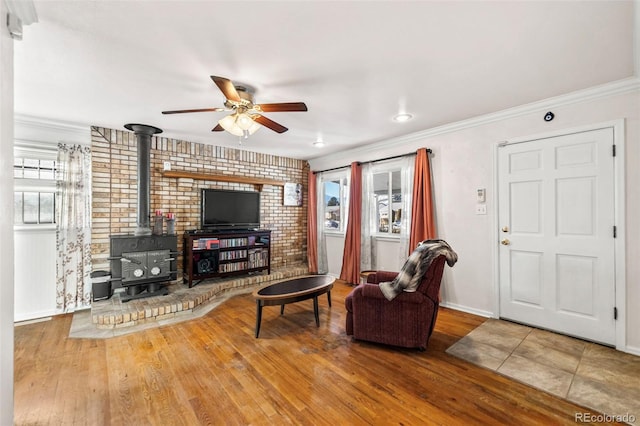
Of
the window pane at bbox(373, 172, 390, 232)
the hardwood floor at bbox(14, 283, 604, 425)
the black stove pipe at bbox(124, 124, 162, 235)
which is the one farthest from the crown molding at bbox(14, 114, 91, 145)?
the window pane at bbox(373, 172, 390, 232)

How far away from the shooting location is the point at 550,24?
173 cm

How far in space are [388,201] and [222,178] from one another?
284 centimetres

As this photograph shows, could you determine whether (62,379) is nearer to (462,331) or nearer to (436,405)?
(436,405)

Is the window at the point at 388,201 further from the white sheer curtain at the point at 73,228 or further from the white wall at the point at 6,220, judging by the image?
the white sheer curtain at the point at 73,228

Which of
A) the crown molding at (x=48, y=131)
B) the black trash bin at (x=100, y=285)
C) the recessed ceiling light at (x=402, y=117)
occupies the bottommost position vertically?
the black trash bin at (x=100, y=285)

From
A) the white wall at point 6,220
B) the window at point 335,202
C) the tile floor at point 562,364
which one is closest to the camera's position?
the white wall at point 6,220

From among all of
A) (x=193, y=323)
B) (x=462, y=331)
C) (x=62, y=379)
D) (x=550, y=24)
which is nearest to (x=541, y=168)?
(x=550, y=24)

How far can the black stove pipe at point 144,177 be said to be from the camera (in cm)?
381

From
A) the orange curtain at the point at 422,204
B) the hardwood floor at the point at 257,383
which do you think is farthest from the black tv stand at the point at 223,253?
the orange curtain at the point at 422,204

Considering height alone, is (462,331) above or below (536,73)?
below

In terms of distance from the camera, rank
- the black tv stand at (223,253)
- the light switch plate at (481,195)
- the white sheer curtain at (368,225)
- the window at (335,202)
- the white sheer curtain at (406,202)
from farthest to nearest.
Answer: the window at (335,202), the white sheer curtain at (368,225), the black tv stand at (223,253), the white sheer curtain at (406,202), the light switch plate at (481,195)

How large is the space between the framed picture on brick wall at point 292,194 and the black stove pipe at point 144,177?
2500 millimetres

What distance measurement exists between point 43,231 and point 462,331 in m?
5.21

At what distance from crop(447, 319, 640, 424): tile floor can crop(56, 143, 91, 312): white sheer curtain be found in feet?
15.1
